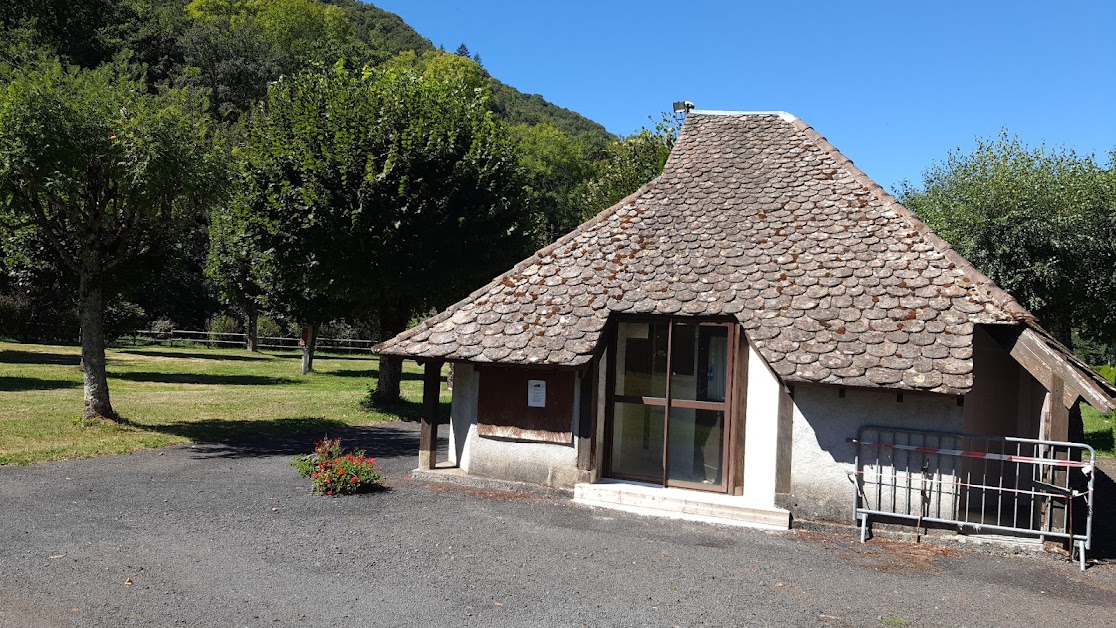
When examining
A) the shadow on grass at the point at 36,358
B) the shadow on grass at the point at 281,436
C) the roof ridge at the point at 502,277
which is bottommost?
the shadow on grass at the point at 281,436

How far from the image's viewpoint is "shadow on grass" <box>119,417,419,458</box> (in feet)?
46.8

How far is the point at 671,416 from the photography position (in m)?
10.9

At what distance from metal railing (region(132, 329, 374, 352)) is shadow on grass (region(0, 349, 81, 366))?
35.0 feet

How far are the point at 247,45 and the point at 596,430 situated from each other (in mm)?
57419

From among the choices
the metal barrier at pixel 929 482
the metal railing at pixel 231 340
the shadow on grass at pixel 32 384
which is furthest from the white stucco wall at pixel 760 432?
the metal railing at pixel 231 340

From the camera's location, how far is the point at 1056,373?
8898mm

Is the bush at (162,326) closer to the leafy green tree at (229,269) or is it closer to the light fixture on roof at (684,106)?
the leafy green tree at (229,269)

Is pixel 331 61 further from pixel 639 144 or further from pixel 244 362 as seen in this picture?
pixel 639 144

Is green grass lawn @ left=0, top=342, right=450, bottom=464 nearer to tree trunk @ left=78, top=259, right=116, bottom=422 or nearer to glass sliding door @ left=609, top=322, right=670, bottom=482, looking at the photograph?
tree trunk @ left=78, top=259, right=116, bottom=422

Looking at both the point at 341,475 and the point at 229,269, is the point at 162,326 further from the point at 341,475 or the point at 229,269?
the point at 341,475

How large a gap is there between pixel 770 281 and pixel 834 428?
2169 millimetres

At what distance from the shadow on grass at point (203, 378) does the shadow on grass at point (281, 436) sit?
347 inches

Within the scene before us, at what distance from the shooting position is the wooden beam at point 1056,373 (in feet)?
27.7

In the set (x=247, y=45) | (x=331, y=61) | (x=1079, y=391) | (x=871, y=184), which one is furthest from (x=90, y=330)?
(x=247, y=45)
